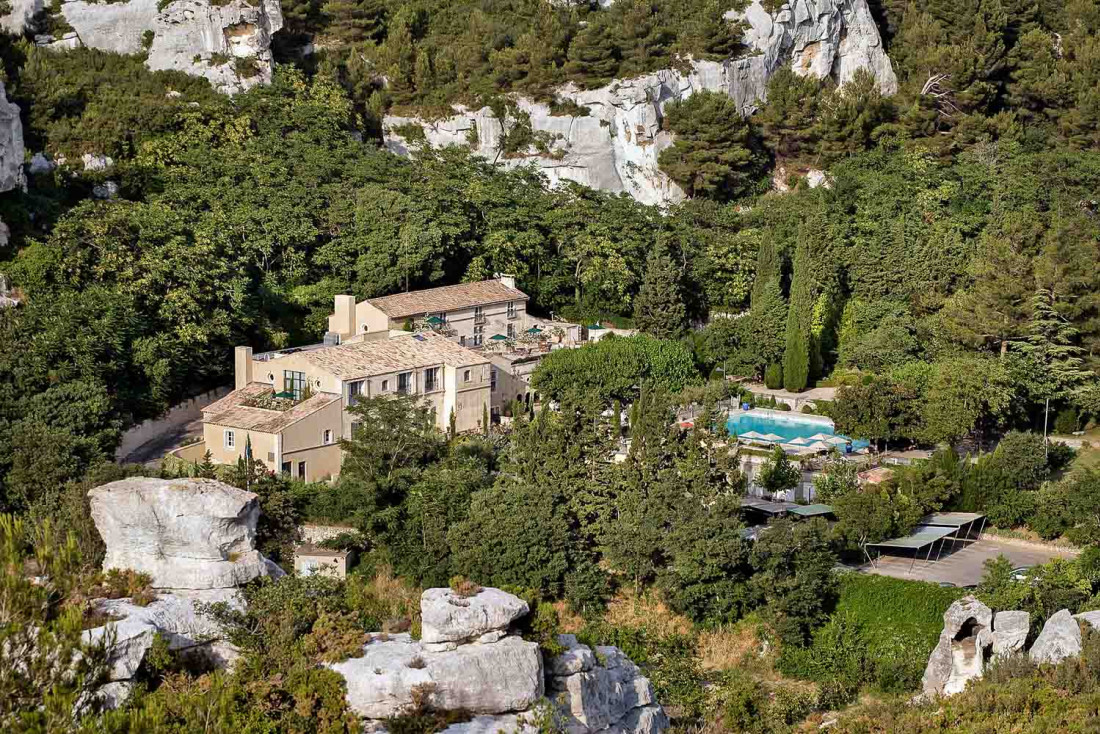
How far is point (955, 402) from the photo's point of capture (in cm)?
4347

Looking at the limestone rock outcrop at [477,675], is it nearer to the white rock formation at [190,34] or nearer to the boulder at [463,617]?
the boulder at [463,617]

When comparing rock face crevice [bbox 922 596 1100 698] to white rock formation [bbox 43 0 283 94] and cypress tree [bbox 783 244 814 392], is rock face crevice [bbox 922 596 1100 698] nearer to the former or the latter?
cypress tree [bbox 783 244 814 392]

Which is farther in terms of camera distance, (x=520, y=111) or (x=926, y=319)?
(x=520, y=111)

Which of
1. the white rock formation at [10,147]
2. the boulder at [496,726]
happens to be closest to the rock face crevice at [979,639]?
the boulder at [496,726]

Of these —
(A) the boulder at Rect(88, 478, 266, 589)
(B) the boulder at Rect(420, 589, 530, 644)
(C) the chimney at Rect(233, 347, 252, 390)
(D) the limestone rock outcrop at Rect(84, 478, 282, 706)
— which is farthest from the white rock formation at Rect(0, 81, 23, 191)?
(B) the boulder at Rect(420, 589, 530, 644)

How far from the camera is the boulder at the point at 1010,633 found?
103 feet

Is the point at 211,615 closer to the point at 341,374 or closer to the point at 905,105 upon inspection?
the point at 341,374

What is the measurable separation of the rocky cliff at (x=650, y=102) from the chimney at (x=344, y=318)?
14.6 m

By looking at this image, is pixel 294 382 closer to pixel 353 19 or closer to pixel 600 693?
pixel 600 693

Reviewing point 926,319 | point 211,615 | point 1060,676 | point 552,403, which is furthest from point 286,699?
point 926,319

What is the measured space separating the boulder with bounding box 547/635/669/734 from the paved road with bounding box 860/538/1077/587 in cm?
1114

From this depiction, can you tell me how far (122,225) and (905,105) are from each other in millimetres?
31978

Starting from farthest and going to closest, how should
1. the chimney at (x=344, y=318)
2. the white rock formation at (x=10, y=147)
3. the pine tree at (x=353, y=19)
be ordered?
the pine tree at (x=353, y=19)
the white rock formation at (x=10, y=147)
the chimney at (x=344, y=318)

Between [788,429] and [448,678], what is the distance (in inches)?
906
